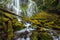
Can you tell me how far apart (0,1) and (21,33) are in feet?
4.46

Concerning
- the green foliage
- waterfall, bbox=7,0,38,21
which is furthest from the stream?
the green foliage

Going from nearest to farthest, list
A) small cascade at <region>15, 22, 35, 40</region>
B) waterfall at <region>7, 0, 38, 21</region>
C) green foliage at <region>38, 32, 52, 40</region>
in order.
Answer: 1. small cascade at <region>15, 22, 35, 40</region>
2. green foliage at <region>38, 32, 52, 40</region>
3. waterfall at <region>7, 0, 38, 21</region>

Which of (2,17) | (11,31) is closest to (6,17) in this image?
(2,17)

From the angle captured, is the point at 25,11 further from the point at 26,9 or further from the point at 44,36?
the point at 44,36

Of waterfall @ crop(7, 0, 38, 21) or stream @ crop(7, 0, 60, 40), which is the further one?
waterfall @ crop(7, 0, 38, 21)

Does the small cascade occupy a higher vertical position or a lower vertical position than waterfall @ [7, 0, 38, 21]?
lower

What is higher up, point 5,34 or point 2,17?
point 2,17

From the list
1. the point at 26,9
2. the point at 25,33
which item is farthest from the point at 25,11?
the point at 25,33

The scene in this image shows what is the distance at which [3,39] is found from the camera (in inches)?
176

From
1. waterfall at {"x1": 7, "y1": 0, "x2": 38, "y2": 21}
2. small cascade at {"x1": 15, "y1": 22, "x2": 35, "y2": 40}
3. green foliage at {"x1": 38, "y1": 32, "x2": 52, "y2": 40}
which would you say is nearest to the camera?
small cascade at {"x1": 15, "y1": 22, "x2": 35, "y2": 40}

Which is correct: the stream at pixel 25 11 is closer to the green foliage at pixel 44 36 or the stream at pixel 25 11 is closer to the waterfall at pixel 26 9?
the waterfall at pixel 26 9

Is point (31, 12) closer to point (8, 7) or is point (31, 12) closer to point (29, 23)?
point (8, 7)

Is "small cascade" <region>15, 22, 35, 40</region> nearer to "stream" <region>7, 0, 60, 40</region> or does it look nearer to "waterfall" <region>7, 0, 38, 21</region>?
"stream" <region>7, 0, 60, 40</region>

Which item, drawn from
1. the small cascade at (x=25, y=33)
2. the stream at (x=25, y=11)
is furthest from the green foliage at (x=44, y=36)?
the small cascade at (x=25, y=33)
